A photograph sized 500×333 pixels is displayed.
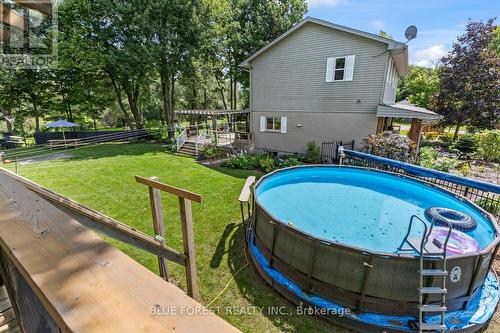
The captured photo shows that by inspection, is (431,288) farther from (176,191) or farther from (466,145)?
(466,145)

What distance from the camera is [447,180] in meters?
7.90

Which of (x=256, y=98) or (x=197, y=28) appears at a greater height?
(x=197, y=28)

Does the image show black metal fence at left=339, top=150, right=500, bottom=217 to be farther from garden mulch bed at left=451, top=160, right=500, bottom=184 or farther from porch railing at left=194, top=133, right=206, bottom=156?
porch railing at left=194, top=133, right=206, bottom=156

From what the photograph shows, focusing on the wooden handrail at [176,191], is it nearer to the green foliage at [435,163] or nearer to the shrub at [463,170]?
the green foliage at [435,163]

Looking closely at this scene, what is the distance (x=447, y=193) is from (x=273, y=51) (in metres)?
11.7

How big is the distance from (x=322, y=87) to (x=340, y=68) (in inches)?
50.7

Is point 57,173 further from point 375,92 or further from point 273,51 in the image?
point 375,92

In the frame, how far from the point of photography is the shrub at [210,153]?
48.5ft

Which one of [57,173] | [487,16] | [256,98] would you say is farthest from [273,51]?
[487,16]

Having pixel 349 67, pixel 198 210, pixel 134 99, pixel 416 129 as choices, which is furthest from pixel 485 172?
pixel 134 99

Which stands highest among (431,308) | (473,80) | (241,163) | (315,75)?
(473,80)

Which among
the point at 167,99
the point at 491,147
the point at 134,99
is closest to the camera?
the point at 491,147

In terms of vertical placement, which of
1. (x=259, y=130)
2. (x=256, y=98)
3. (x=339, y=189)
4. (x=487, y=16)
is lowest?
(x=339, y=189)

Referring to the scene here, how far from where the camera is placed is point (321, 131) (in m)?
14.0
